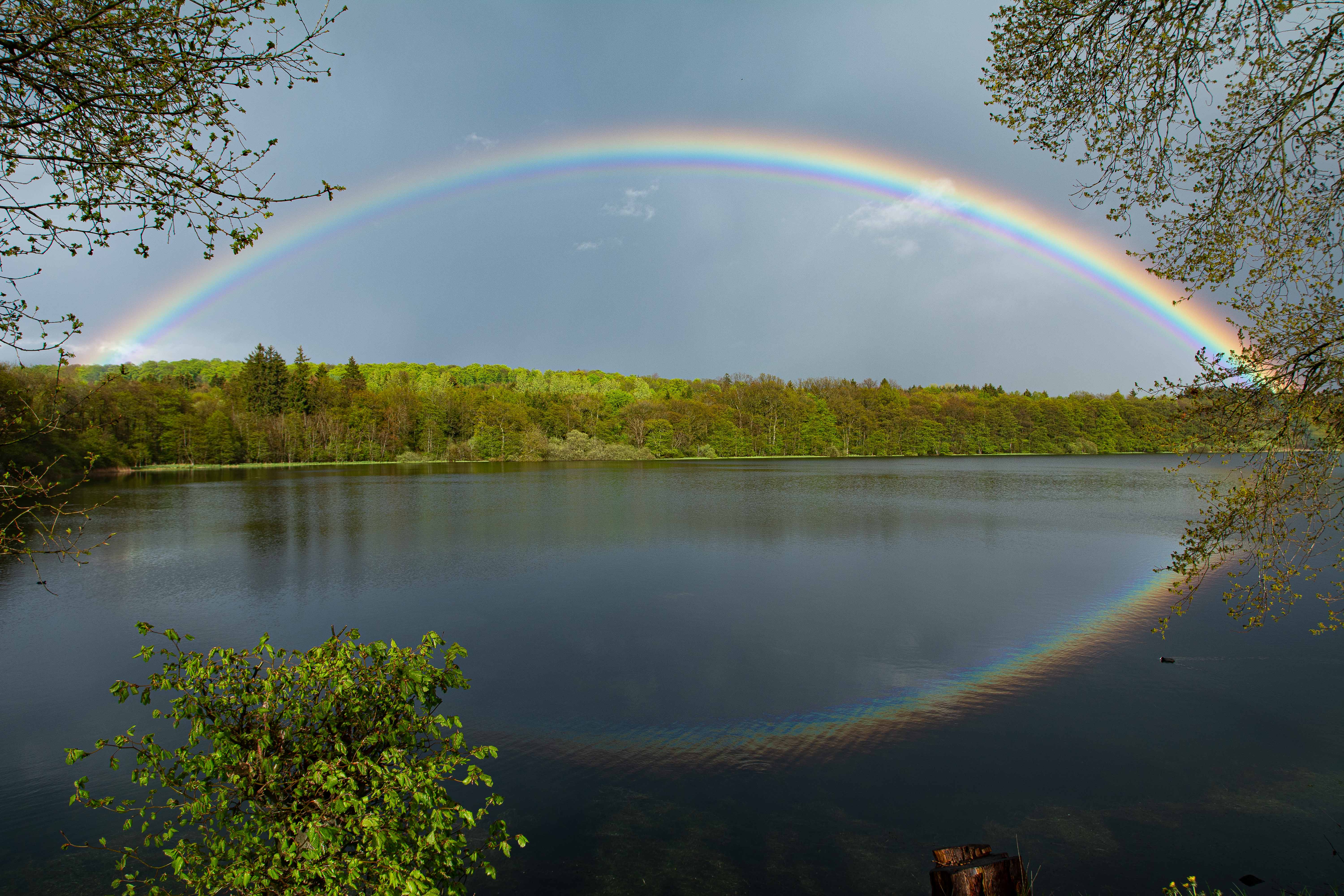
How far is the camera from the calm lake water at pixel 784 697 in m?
5.05

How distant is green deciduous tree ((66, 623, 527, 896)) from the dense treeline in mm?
52886

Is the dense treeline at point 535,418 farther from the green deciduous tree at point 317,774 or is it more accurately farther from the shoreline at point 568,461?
the green deciduous tree at point 317,774

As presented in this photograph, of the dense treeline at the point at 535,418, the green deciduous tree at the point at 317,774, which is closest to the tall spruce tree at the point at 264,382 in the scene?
the dense treeline at the point at 535,418

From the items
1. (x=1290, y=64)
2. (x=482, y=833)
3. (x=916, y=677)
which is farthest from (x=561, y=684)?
(x=1290, y=64)

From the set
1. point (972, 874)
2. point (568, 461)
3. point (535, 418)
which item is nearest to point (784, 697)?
point (972, 874)

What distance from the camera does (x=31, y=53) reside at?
128 inches

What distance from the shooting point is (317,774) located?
2.51 meters

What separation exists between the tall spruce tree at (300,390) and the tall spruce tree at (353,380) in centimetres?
598

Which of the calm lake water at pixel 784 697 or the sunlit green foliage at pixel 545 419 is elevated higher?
the sunlit green foliage at pixel 545 419

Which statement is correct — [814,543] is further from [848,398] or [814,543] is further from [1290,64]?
[848,398]

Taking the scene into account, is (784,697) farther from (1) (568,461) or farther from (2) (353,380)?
(2) (353,380)

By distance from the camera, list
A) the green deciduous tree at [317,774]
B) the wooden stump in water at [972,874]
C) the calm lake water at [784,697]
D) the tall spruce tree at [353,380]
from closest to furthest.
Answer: the green deciduous tree at [317,774] → the wooden stump in water at [972,874] → the calm lake water at [784,697] → the tall spruce tree at [353,380]

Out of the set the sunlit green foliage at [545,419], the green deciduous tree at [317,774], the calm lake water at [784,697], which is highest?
the sunlit green foliage at [545,419]

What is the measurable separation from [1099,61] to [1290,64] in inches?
48.5
